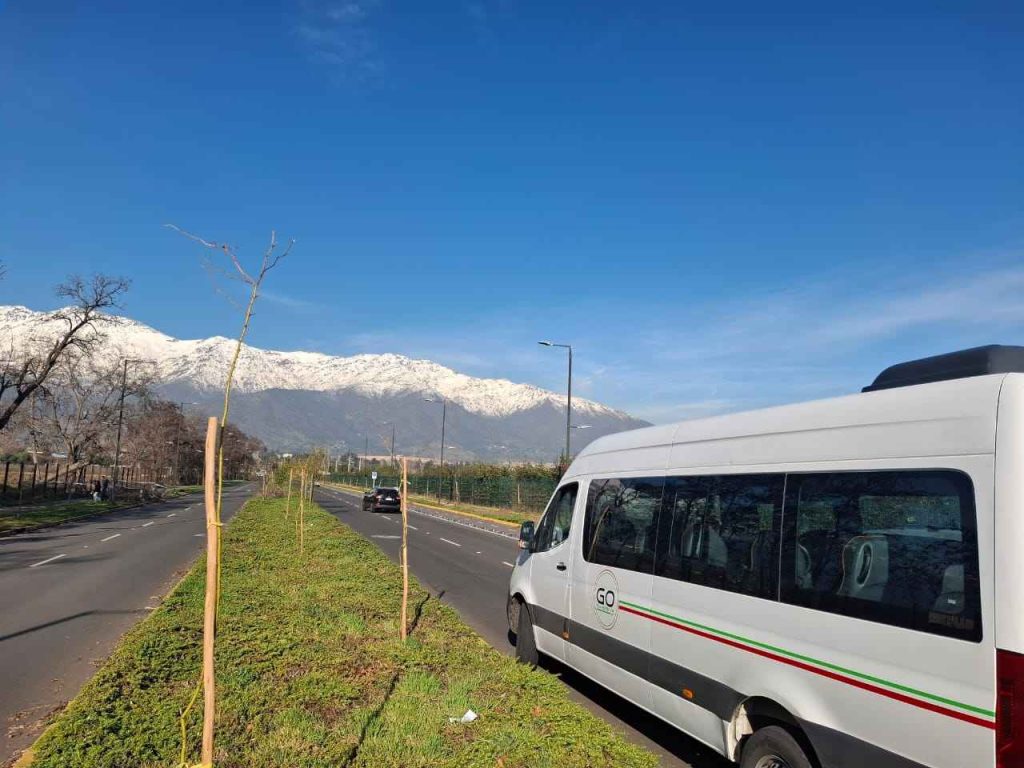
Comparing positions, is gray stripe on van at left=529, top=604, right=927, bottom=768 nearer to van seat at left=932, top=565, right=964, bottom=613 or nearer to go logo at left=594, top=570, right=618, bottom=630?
go logo at left=594, top=570, right=618, bottom=630

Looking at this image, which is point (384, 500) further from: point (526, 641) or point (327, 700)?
point (327, 700)

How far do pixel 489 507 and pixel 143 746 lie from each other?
4344 centimetres

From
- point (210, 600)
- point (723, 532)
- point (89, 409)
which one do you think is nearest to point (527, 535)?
point (723, 532)

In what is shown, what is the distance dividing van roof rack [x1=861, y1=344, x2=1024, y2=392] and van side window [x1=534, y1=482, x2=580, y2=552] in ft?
10.8

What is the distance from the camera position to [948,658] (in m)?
3.11

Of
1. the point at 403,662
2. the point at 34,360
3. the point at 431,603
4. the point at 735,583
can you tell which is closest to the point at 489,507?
the point at 34,360

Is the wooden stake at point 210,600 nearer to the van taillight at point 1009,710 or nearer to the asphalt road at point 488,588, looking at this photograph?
the asphalt road at point 488,588

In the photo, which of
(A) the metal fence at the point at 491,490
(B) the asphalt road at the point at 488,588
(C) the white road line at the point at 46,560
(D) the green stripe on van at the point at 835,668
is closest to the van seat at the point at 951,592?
(D) the green stripe on van at the point at 835,668

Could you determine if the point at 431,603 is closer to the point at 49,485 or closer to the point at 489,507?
the point at 489,507

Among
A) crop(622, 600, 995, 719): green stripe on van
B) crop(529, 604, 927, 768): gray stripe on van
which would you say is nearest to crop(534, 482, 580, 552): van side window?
crop(529, 604, 927, 768): gray stripe on van

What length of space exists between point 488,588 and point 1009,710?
1150 cm

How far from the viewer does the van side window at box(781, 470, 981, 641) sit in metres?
3.17

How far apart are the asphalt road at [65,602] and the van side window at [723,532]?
4837mm

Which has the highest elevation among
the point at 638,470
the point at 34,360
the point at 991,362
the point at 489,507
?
the point at 34,360
